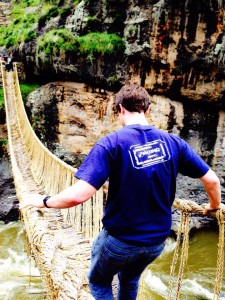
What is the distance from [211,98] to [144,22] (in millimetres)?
2266

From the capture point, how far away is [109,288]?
1406 millimetres

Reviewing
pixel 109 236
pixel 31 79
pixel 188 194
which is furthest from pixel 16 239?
pixel 109 236

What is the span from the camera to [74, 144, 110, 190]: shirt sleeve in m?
1.09

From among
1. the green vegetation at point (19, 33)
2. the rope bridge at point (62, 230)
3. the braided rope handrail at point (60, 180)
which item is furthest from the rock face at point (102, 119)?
the rope bridge at point (62, 230)

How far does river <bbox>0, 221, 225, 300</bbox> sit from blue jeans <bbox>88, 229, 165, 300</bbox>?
3204mm

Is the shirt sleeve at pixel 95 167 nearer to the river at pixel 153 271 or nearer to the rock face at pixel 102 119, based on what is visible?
the river at pixel 153 271

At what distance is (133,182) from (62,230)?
1.98m

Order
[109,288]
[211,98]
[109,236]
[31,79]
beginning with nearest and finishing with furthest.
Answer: [109,236] < [109,288] < [211,98] < [31,79]

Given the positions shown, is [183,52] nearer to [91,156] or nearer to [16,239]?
[16,239]

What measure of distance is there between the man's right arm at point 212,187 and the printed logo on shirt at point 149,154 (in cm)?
21

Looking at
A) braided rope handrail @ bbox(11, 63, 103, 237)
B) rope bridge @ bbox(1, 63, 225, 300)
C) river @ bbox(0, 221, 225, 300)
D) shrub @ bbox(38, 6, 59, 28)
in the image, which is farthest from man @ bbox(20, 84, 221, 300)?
shrub @ bbox(38, 6, 59, 28)

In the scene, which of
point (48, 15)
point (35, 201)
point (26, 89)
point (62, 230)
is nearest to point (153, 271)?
point (62, 230)

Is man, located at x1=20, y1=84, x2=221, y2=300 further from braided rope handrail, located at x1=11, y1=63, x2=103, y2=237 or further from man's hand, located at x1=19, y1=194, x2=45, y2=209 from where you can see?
braided rope handrail, located at x1=11, y1=63, x2=103, y2=237

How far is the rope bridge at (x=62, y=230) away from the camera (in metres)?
1.74
